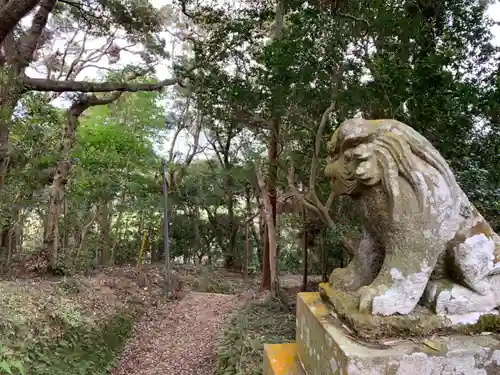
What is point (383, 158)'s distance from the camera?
180 cm

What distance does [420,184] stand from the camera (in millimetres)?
1729

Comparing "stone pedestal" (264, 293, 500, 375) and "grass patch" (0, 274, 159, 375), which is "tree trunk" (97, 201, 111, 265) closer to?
"grass patch" (0, 274, 159, 375)

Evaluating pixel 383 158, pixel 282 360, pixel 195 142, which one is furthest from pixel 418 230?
pixel 195 142

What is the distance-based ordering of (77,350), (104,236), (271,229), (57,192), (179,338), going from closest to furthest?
1. (77,350)
2. (179,338)
3. (271,229)
4. (57,192)
5. (104,236)

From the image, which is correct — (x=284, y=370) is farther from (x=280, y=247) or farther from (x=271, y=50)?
(x=280, y=247)

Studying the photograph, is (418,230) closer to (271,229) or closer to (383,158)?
(383,158)

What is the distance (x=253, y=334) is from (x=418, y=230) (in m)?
3.99

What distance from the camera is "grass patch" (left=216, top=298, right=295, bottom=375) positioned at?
14.8 feet

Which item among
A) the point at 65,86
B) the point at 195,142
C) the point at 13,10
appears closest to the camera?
the point at 13,10

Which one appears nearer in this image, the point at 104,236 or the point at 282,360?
the point at 282,360

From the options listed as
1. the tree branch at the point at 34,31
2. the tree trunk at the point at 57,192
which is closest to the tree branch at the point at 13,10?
the tree branch at the point at 34,31

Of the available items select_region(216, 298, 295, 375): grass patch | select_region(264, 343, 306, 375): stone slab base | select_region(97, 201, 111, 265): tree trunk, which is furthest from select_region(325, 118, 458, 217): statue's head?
select_region(97, 201, 111, 265): tree trunk

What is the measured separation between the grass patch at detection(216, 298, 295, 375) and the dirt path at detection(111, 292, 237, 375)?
34cm

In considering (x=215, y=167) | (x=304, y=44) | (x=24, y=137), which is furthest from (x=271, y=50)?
Answer: (x=215, y=167)
